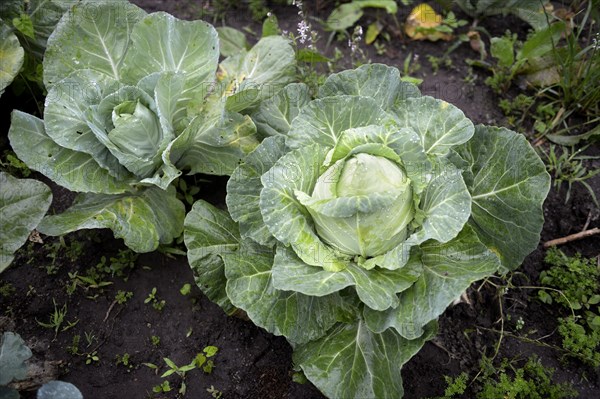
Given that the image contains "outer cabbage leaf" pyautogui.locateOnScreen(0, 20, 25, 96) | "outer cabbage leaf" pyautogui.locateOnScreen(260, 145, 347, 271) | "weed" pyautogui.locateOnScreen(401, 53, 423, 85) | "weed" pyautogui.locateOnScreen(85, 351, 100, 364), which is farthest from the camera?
"weed" pyautogui.locateOnScreen(401, 53, 423, 85)

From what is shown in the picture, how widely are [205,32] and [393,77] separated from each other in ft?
3.79

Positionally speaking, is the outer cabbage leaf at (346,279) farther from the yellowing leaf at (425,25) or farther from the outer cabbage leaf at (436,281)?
the yellowing leaf at (425,25)

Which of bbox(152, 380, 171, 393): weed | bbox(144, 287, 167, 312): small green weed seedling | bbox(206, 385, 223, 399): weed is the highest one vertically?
bbox(144, 287, 167, 312): small green weed seedling

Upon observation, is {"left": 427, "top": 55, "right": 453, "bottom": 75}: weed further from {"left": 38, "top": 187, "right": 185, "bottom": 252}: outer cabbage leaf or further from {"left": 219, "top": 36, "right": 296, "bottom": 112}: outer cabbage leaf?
{"left": 38, "top": 187, "right": 185, "bottom": 252}: outer cabbage leaf

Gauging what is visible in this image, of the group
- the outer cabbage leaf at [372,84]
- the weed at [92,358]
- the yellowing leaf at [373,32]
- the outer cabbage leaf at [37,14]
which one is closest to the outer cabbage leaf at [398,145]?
the outer cabbage leaf at [372,84]

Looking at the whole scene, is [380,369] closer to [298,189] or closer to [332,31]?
[298,189]

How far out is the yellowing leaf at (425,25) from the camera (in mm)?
4363

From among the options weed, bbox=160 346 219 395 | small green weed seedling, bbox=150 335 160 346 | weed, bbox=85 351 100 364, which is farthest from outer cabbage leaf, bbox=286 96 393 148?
weed, bbox=85 351 100 364

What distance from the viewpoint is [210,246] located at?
2.79m

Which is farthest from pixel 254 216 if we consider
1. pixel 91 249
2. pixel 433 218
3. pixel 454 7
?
pixel 454 7

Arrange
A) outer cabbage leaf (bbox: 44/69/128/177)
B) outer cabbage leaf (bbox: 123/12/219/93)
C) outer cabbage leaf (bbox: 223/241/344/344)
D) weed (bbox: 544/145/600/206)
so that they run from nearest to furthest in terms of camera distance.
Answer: outer cabbage leaf (bbox: 223/241/344/344)
outer cabbage leaf (bbox: 44/69/128/177)
outer cabbage leaf (bbox: 123/12/219/93)
weed (bbox: 544/145/600/206)

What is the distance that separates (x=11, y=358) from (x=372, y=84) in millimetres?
2211

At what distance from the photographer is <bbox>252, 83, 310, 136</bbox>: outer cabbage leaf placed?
3.07m

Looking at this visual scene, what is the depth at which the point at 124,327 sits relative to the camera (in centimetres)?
314
